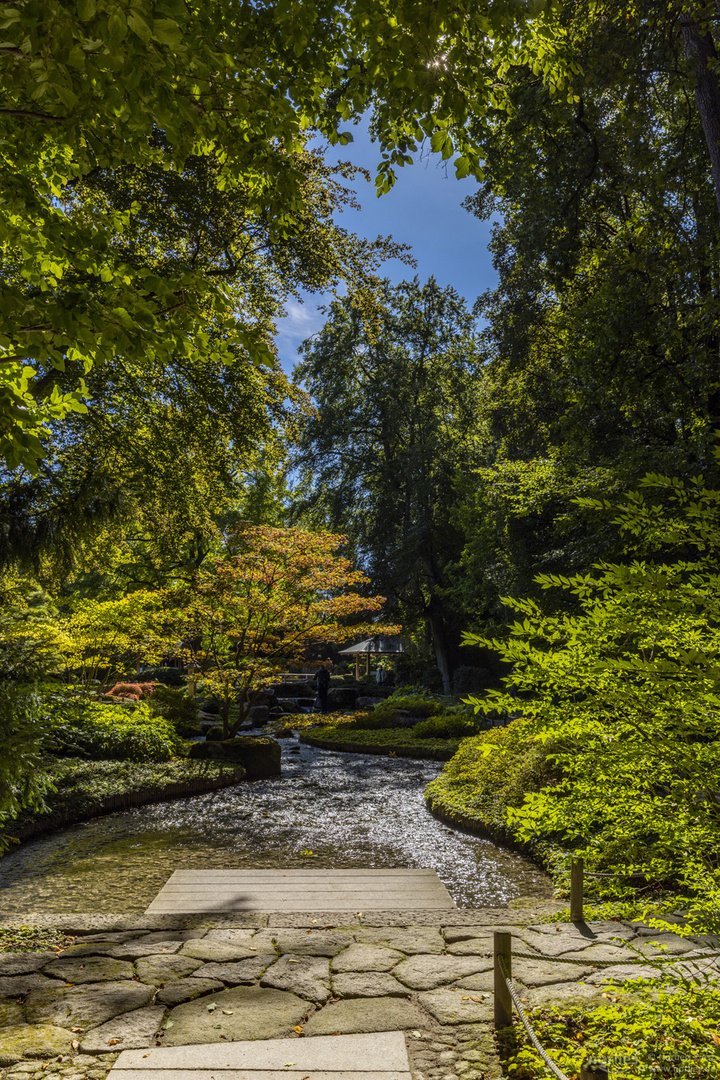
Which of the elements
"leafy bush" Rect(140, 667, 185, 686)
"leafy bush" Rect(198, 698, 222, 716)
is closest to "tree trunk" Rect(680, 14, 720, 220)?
"leafy bush" Rect(198, 698, 222, 716)

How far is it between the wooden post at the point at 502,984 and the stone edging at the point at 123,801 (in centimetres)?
519

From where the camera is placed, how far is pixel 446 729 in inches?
547

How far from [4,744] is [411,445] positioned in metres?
20.2

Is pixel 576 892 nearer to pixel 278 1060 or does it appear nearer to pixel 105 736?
pixel 278 1060

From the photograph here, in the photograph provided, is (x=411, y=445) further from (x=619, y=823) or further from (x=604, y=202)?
(x=619, y=823)

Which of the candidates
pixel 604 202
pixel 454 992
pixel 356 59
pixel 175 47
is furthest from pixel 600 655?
pixel 604 202

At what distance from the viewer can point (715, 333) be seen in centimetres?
781

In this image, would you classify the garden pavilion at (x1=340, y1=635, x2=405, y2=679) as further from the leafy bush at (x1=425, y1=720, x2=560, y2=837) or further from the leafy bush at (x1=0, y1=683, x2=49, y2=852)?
the leafy bush at (x1=0, y1=683, x2=49, y2=852)

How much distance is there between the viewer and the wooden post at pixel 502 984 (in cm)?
270

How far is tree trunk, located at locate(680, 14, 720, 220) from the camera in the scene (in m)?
7.17

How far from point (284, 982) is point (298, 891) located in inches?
74.4

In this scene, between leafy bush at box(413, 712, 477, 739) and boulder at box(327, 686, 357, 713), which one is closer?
leafy bush at box(413, 712, 477, 739)

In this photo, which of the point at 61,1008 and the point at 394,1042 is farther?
the point at 61,1008

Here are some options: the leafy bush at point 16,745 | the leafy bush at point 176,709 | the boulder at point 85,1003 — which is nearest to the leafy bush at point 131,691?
the leafy bush at point 176,709
